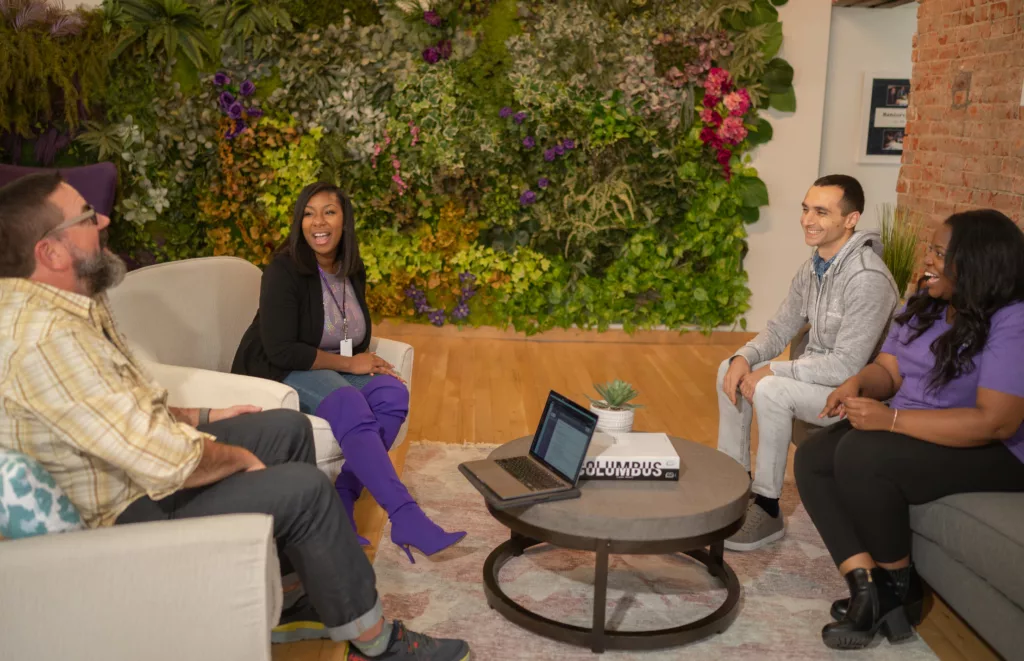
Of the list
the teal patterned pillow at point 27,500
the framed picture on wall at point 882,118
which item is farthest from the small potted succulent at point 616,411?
the framed picture on wall at point 882,118

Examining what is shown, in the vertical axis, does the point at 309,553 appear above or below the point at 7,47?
below

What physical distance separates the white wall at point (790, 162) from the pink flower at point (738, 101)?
27cm

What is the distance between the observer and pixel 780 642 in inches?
105

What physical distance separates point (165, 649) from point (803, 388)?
7.08 feet

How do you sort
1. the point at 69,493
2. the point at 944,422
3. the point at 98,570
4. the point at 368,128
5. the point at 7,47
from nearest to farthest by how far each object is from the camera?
the point at 98,570
the point at 69,493
the point at 944,422
the point at 7,47
the point at 368,128

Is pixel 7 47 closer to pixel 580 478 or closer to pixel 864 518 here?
pixel 580 478

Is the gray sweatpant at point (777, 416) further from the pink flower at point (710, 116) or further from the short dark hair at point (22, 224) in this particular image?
the pink flower at point (710, 116)

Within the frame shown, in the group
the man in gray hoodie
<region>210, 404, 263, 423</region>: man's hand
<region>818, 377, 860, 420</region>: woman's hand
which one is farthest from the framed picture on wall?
<region>210, 404, 263, 423</region>: man's hand

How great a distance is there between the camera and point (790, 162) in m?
6.03

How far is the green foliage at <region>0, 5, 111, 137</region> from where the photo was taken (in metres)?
5.33

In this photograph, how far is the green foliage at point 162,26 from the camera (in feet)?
18.4

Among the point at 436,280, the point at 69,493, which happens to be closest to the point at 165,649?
the point at 69,493

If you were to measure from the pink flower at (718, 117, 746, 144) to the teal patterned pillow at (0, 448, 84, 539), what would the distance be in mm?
4667

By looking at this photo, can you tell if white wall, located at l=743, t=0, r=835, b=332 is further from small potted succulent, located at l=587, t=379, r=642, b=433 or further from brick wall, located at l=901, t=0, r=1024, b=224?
small potted succulent, located at l=587, t=379, r=642, b=433
